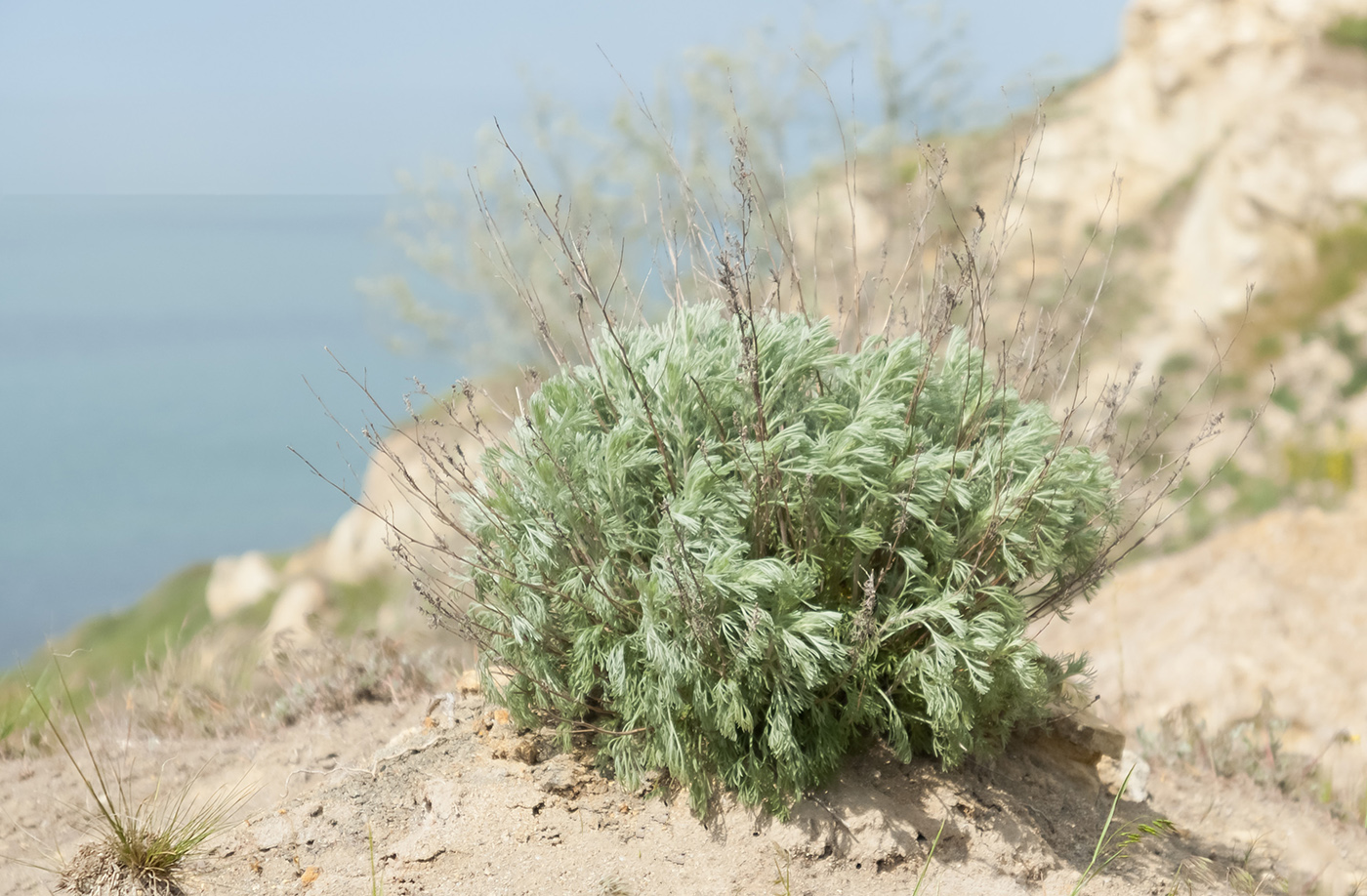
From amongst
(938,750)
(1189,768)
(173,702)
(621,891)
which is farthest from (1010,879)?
(173,702)

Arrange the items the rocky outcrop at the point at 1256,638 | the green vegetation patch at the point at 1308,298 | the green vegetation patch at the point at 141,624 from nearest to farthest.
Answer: the rocky outcrop at the point at 1256,638, the green vegetation patch at the point at 1308,298, the green vegetation patch at the point at 141,624

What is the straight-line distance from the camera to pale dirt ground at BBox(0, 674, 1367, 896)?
10.3ft

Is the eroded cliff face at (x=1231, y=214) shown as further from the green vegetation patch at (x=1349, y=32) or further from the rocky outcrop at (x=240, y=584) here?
the rocky outcrop at (x=240, y=584)

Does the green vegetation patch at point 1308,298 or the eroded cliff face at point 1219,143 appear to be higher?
the eroded cliff face at point 1219,143

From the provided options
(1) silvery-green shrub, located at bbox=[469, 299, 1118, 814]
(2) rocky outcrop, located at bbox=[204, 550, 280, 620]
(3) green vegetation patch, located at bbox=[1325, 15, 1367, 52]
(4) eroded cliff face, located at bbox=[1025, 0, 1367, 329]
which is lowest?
(2) rocky outcrop, located at bbox=[204, 550, 280, 620]

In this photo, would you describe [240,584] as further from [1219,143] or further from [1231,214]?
[1219,143]

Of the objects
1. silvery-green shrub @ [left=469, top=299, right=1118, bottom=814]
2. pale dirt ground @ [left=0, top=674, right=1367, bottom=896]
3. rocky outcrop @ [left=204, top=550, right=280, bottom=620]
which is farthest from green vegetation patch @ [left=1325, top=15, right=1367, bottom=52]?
rocky outcrop @ [left=204, top=550, right=280, bottom=620]

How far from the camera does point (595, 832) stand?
325 centimetres

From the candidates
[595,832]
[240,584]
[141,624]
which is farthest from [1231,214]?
[141,624]

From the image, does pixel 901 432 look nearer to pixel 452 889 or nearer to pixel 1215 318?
pixel 452 889

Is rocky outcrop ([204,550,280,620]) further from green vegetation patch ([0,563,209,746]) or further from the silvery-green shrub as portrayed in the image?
the silvery-green shrub

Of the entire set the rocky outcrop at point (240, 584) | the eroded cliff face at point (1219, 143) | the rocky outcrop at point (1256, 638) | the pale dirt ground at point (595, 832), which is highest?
the eroded cliff face at point (1219, 143)

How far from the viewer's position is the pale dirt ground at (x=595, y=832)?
10.3ft

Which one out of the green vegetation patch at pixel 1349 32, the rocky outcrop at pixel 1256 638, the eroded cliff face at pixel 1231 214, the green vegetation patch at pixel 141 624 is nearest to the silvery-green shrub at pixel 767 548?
the rocky outcrop at pixel 1256 638
